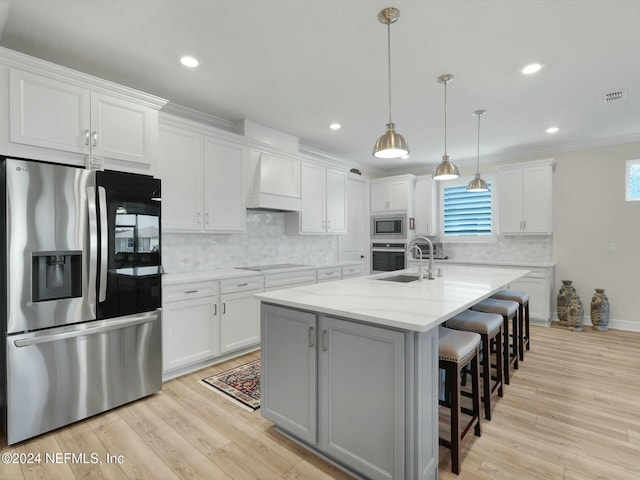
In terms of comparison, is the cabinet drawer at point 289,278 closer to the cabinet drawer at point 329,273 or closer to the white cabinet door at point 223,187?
the cabinet drawer at point 329,273

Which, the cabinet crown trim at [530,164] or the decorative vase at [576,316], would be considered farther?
the cabinet crown trim at [530,164]

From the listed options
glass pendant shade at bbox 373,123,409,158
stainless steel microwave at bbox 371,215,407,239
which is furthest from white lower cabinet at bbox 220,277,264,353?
stainless steel microwave at bbox 371,215,407,239

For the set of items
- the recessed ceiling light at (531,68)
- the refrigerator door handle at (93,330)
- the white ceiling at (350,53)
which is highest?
the white ceiling at (350,53)

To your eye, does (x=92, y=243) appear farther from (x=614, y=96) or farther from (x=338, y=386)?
(x=614, y=96)

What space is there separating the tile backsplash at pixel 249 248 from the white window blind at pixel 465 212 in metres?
2.31

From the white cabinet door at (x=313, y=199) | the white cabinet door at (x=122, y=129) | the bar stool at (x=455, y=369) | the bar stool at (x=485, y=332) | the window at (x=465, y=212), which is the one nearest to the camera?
the bar stool at (x=455, y=369)

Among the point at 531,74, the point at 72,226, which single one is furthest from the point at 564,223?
the point at 72,226

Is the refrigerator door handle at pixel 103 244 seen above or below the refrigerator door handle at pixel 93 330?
above

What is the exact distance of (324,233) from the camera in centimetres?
496

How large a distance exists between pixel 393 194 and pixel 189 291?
4.19 meters

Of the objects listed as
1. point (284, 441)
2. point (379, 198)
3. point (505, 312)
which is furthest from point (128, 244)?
point (379, 198)

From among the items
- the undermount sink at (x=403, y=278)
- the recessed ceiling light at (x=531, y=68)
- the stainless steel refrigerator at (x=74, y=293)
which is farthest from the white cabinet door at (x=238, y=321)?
the recessed ceiling light at (x=531, y=68)

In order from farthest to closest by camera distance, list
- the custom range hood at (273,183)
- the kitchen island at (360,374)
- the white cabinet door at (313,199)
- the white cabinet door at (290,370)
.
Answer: the white cabinet door at (313,199) → the custom range hood at (273,183) → the white cabinet door at (290,370) → the kitchen island at (360,374)

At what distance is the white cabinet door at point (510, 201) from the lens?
506cm
